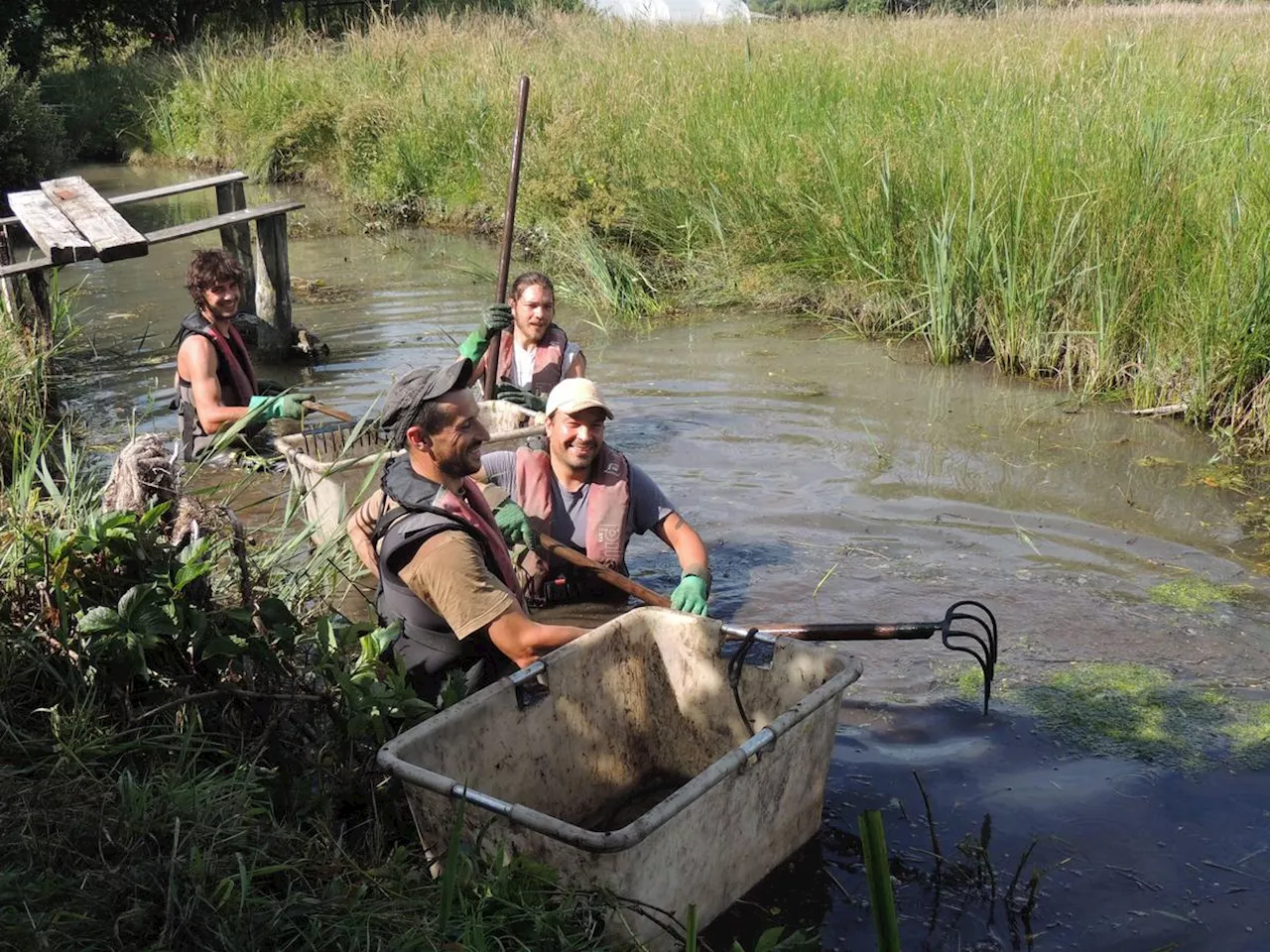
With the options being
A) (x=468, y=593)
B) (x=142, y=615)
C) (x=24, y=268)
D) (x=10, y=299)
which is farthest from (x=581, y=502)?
(x=10, y=299)

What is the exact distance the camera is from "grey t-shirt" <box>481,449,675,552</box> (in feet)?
15.8

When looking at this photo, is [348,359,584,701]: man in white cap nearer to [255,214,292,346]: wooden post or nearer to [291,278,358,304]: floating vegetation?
[255,214,292,346]: wooden post

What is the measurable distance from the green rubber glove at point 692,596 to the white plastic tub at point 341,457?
1.10m

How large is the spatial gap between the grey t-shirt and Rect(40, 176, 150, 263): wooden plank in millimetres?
2246

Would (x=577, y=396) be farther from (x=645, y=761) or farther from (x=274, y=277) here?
(x=274, y=277)

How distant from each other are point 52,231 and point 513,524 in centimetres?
328

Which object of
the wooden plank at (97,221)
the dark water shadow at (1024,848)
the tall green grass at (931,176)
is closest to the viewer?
the dark water shadow at (1024,848)

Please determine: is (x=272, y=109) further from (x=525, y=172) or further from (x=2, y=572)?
(x=2, y=572)

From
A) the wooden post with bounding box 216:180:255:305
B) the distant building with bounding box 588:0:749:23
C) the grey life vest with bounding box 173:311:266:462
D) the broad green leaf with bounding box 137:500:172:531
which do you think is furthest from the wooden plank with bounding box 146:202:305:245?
the distant building with bounding box 588:0:749:23

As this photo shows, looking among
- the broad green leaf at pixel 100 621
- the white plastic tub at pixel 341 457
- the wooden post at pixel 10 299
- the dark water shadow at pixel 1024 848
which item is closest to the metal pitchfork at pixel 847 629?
the dark water shadow at pixel 1024 848

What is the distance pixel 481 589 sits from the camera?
346 centimetres

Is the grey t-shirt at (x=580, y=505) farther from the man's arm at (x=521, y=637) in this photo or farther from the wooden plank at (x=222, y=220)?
the wooden plank at (x=222, y=220)

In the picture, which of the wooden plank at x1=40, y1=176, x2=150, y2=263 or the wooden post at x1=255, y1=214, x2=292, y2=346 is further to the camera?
the wooden post at x1=255, y1=214, x2=292, y2=346

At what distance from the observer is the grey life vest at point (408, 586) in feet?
11.5
